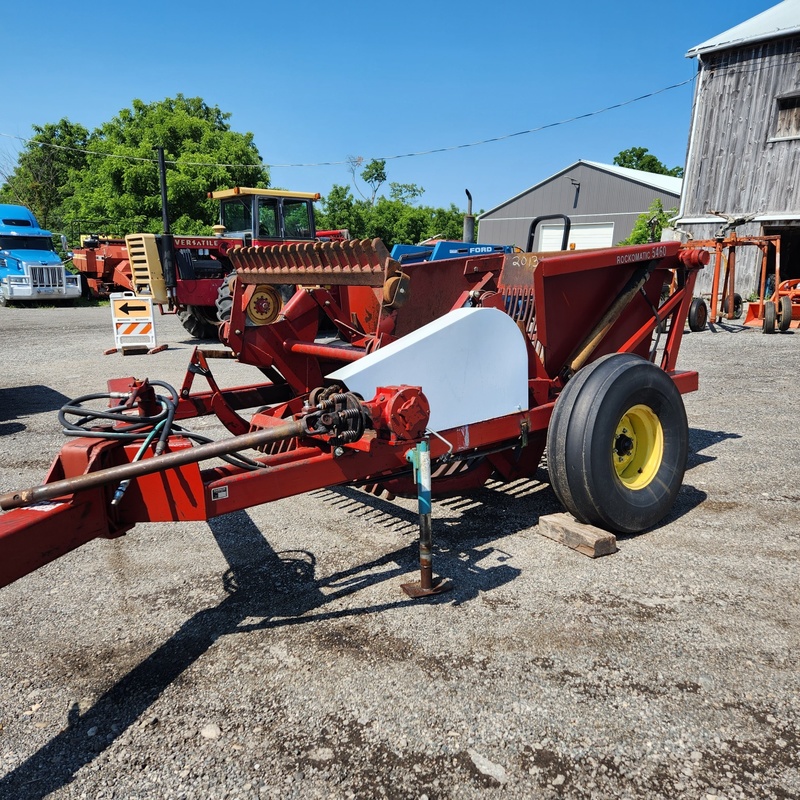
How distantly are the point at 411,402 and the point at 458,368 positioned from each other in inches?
17.8

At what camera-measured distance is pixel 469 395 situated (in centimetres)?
340

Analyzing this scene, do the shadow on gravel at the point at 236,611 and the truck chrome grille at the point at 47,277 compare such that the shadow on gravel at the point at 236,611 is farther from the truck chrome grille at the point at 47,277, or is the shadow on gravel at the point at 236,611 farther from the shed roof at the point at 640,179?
the shed roof at the point at 640,179

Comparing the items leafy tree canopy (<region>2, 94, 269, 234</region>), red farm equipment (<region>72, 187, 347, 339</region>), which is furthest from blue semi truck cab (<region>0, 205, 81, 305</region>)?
red farm equipment (<region>72, 187, 347, 339</region>)

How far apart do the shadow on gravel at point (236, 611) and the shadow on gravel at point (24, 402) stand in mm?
3692

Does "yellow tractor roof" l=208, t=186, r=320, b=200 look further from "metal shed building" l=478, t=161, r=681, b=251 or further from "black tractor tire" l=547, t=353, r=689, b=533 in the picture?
"metal shed building" l=478, t=161, r=681, b=251

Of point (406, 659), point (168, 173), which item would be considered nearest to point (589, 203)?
point (168, 173)

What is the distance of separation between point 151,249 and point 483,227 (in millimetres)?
30345

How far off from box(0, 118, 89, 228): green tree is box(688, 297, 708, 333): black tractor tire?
127 ft

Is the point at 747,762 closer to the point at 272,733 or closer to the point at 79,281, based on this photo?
the point at 272,733

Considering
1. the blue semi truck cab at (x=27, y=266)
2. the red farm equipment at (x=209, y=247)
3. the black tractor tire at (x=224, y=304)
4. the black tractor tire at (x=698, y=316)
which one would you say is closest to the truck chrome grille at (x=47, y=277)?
the blue semi truck cab at (x=27, y=266)

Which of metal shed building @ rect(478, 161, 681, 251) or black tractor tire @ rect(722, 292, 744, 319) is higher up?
metal shed building @ rect(478, 161, 681, 251)

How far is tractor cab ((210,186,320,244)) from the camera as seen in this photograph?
41.1 feet

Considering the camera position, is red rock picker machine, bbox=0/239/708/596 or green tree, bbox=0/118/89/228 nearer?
red rock picker machine, bbox=0/239/708/596

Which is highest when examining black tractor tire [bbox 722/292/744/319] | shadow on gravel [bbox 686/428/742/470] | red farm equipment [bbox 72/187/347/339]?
red farm equipment [bbox 72/187/347/339]
